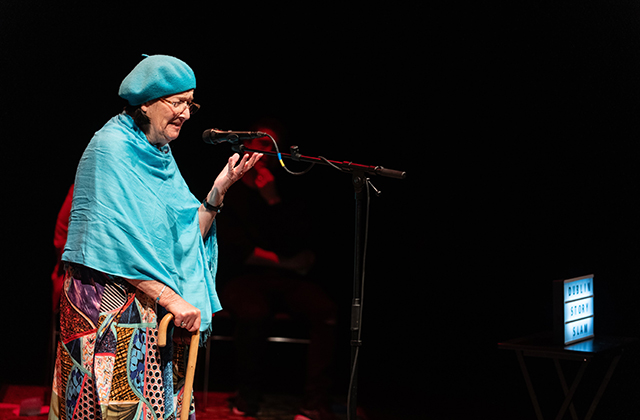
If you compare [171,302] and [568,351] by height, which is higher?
[171,302]

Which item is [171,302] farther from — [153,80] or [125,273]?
[153,80]

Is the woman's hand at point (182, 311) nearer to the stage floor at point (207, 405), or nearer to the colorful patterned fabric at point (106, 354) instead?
the colorful patterned fabric at point (106, 354)

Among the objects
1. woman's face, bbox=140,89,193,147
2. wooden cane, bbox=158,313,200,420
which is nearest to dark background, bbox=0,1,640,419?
woman's face, bbox=140,89,193,147

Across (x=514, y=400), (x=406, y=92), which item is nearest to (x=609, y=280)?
(x=514, y=400)

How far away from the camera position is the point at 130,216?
5.43 feet

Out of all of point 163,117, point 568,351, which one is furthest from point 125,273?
point 568,351

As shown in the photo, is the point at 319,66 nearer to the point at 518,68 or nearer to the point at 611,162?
the point at 518,68

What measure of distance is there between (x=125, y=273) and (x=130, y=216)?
0.15 metres

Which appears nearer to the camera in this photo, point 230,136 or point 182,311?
point 182,311

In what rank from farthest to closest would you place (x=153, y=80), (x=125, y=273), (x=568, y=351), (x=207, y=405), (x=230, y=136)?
(x=207, y=405), (x=568, y=351), (x=230, y=136), (x=153, y=80), (x=125, y=273)

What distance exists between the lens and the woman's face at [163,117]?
5.81 feet

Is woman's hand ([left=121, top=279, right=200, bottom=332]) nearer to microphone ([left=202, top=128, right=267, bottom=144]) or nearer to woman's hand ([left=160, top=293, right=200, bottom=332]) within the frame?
woman's hand ([left=160, top=293, right=200, bottom=332])

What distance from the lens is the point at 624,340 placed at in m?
3.05

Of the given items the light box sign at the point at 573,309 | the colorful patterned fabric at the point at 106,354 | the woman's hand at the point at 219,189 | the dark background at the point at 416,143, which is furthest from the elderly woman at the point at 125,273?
the dark background at the point at 416,143
